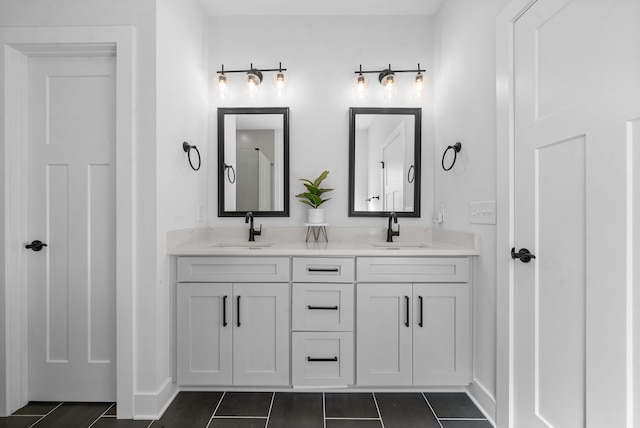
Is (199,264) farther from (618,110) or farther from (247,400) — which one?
(618,110)

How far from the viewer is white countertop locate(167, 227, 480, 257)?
1.92 m

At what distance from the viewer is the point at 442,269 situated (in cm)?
193

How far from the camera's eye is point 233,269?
6.39 feet

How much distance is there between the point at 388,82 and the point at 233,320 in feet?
6.62

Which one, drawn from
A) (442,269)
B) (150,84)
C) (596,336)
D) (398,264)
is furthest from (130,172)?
(596,336)

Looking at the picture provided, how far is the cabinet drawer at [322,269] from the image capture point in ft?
6.40

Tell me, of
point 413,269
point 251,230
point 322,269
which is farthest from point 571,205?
point 251,230

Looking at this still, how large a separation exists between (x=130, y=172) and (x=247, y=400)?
4.81ft

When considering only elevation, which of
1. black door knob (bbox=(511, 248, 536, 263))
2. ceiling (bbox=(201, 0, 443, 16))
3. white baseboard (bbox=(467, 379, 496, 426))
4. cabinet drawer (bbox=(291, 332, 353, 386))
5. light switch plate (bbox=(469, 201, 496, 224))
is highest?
ceiling (bbox=(201, 0, 443, 16))

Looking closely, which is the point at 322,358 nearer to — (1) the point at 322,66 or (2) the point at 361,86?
(2) the point at 361,86

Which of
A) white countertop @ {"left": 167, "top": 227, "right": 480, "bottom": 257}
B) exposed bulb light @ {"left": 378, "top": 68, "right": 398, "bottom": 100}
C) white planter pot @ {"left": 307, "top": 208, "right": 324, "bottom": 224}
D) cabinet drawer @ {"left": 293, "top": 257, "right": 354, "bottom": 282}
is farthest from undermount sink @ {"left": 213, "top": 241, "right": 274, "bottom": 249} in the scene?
exposed bulb light @ {"left": 378, "top": 68, "right": 398, "bottom": 100}

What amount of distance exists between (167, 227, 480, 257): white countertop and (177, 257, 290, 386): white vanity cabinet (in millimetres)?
66

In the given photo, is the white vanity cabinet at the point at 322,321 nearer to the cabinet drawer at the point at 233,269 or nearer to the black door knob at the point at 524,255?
the cabinet drawer at the point at 233,269

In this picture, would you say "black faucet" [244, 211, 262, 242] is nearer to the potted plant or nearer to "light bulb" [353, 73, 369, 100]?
the potted plant
